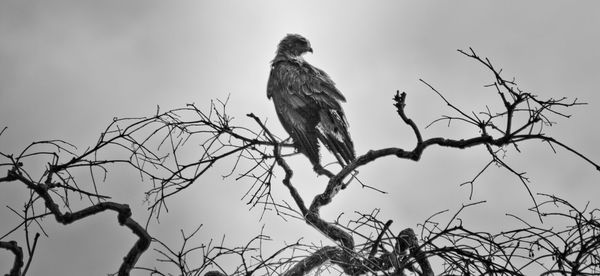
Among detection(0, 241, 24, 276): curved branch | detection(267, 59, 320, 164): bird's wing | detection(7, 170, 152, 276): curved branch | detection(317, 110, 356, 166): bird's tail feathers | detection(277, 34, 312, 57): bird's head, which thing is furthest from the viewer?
detection(277, 34, 312, 57): bird's head

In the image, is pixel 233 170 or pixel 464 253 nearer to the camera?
pixel 464 253

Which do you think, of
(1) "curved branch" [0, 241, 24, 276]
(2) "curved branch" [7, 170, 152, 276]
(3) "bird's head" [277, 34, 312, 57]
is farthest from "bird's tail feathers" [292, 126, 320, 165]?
(1) "curved branch" [0, 241, 24, 276]

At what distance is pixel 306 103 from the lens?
738cm

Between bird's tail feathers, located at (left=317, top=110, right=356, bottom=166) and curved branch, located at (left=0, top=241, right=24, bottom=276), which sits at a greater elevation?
bird's tail feathers, located at (left=317, top=110, right=356, bottom=166)

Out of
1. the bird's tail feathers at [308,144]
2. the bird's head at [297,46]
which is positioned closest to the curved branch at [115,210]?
the bird's tail feathers at [308,144]

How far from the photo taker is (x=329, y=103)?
7.18 metres

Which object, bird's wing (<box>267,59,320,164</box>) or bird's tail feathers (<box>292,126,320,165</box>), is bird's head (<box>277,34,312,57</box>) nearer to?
bird's wing (<box>267,59,320,164</box>)

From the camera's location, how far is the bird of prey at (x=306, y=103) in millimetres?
6484

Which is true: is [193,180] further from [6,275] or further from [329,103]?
[329,103]

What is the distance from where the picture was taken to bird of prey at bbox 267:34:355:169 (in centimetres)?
648

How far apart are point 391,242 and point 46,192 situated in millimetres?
2058

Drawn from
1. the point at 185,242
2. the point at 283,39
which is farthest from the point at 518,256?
the point at 283,39

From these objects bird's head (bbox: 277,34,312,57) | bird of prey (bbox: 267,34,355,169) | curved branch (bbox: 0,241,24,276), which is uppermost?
bird's head (bbox: 277,34,312,57)

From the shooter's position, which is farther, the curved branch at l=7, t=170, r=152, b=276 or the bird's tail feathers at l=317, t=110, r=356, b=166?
the bird's tail feathers at l=317, t=110, r=356, b=166
